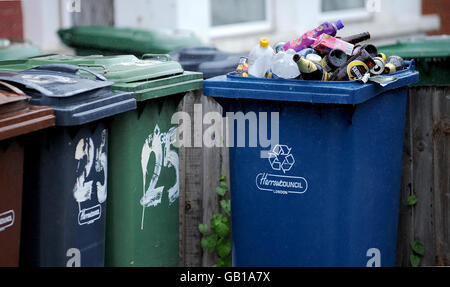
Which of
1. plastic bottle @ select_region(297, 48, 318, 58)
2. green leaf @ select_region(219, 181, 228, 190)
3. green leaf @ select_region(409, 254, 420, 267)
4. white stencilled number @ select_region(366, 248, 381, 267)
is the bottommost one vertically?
green leaf @ select_region(409, 254, 420, 267)

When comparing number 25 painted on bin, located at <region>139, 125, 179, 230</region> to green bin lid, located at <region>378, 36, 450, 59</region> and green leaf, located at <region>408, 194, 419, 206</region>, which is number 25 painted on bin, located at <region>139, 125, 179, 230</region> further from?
green bin lid, located at <region>378, 36, 450, 59</region>

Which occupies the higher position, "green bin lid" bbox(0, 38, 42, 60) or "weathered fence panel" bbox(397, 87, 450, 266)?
"green bin lid" bbox(0, 38, 42, 60)

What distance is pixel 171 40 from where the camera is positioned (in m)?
6.54

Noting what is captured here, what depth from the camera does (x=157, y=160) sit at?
429 cm

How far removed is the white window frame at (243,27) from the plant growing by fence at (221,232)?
4947mm

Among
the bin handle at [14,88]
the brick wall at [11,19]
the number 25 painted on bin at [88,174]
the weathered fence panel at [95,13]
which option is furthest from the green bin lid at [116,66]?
the weathered fence panel at [95,13]

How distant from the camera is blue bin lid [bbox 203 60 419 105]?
13.0 ft

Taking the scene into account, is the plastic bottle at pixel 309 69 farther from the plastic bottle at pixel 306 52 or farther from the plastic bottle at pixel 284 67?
the plastic bottle at pixel 306 52

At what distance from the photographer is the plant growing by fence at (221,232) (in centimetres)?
502

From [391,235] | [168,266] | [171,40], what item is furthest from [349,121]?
[171,40]

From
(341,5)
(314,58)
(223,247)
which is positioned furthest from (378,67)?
(341,5)

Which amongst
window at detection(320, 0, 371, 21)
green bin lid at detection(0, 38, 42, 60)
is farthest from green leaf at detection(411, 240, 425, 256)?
window at detection(320, 0, 371, 21)

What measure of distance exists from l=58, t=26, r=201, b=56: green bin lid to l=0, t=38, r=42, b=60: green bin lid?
935 mm
